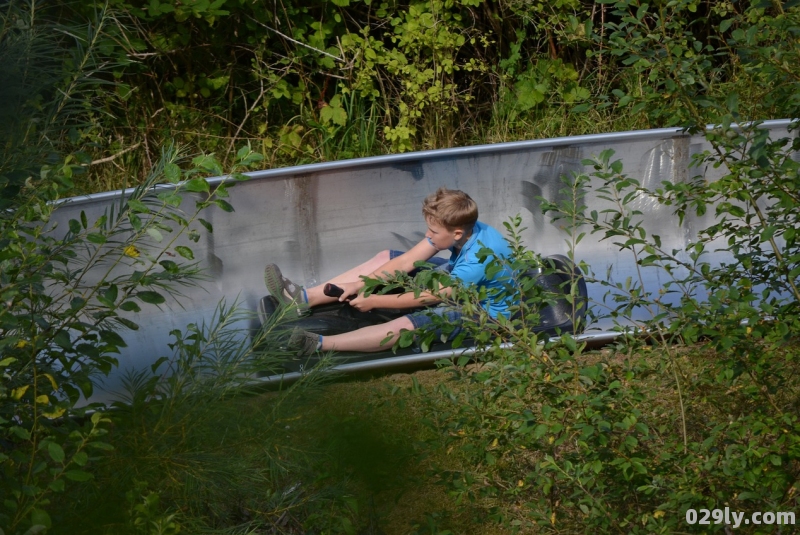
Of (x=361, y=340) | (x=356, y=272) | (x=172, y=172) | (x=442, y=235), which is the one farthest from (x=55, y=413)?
(x=356, y=272)

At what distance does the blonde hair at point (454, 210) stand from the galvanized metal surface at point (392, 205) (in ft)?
2.36

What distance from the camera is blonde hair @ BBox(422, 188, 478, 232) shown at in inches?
151

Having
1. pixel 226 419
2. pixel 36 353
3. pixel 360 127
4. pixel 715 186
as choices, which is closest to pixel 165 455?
pixel 226 419

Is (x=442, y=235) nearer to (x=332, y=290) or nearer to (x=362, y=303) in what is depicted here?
(x=362, y=303)

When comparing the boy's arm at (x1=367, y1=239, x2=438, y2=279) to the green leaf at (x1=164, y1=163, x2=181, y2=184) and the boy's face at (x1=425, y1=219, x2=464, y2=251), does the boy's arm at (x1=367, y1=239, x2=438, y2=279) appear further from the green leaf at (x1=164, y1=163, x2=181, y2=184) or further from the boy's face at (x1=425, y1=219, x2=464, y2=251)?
the green leaf at (x1=164, y1=163, x2=181, y2=184)

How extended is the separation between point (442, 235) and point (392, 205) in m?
0.79

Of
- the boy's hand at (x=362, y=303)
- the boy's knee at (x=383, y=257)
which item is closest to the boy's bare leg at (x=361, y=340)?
the boy's hand at (x=362, y=303)

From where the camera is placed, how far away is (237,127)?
566cm

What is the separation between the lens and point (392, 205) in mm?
4672

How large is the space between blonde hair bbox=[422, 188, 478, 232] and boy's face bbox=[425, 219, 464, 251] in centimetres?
2

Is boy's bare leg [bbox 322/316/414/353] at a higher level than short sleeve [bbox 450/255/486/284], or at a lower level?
lower

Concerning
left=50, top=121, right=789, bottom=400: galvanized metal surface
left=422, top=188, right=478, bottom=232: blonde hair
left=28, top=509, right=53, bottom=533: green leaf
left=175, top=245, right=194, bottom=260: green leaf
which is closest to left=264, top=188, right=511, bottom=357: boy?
left=422, top=188, right=478, bottom=232: blonde hair

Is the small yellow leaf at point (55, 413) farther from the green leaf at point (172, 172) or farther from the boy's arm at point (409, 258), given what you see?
the boy's arm at point (409, 258)

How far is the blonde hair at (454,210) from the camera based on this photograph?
12.6ft
